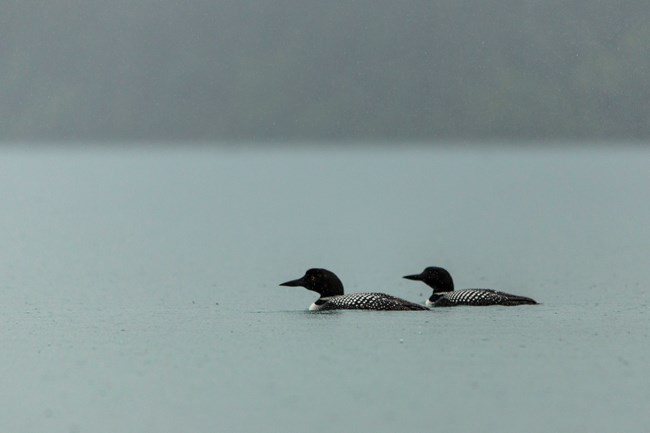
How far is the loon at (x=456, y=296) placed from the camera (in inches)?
805

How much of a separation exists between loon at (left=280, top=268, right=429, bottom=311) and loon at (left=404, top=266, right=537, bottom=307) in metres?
0.39

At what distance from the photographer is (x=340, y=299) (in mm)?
20406

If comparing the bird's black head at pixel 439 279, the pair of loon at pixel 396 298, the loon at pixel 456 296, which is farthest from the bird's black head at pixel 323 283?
the loon at pixel 456 296

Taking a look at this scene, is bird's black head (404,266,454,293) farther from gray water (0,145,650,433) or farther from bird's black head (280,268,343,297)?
bird's black head (280,268,343,297)

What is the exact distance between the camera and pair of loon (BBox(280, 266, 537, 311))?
20203mm

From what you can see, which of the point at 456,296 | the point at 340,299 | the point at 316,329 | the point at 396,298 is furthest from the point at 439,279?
the point at 316,329

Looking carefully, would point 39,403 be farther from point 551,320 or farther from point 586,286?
point 586,286

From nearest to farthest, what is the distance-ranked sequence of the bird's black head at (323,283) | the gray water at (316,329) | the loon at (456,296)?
the gray water at (316,329), the loon at (456,296), the bird's black head at (323,283)

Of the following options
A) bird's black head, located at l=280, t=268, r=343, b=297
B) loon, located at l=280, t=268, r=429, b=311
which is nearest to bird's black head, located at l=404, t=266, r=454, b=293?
loon, located at l=280, t=268, r=429, b=311

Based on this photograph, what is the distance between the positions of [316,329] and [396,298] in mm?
1716

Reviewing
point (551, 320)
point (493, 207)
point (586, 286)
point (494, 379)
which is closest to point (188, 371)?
point (494, 379)

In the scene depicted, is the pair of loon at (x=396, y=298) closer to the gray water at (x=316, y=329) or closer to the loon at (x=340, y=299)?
the loon at (x=340, y=299)

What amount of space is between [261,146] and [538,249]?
163m

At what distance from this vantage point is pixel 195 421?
573 inches
